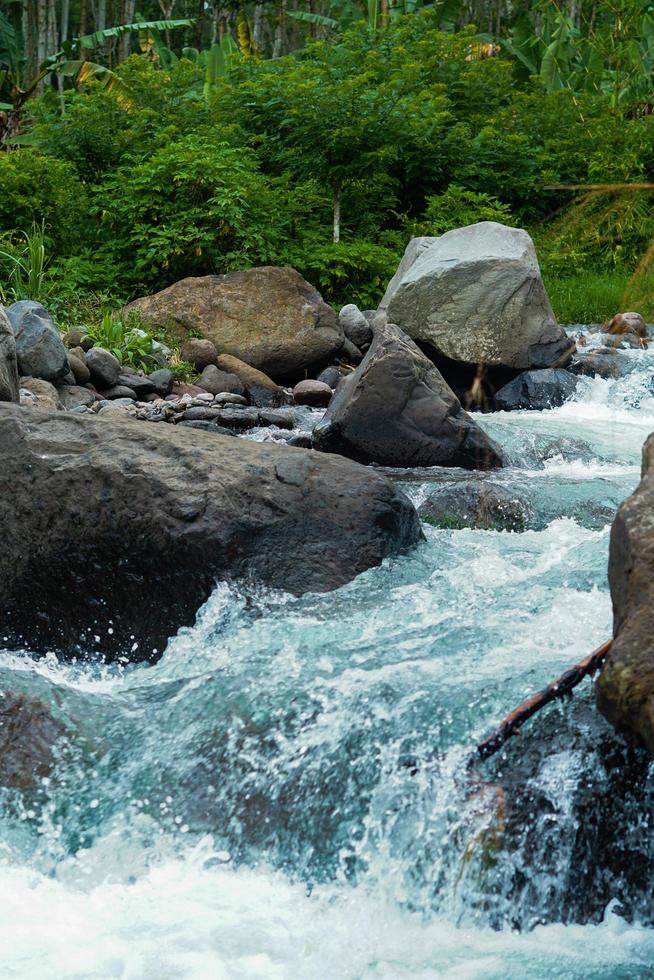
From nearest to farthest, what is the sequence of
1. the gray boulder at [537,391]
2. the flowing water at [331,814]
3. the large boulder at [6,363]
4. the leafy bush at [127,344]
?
the flowing water at [331,814] → the large boulder at [6,363] → the gray boulder at [537,391] → the leafy bush at [127,344]

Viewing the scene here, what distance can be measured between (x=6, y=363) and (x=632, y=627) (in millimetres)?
4868

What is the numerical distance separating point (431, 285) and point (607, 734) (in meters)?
8.44

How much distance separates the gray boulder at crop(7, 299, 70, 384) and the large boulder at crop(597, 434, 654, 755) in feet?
24.8

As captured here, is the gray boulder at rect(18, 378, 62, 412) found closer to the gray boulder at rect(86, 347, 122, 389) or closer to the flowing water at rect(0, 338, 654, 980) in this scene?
the gray boulder at rect(86, 347, 122, 389)

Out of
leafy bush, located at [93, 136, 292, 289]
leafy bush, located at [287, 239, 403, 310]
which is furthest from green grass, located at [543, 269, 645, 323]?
leafy bush, located at [93, 136, 292, 289]

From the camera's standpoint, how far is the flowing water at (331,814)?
3256mm

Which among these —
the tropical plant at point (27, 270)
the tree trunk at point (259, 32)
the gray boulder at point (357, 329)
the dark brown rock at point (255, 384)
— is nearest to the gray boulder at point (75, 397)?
the dark brown rock at point (255, 384)

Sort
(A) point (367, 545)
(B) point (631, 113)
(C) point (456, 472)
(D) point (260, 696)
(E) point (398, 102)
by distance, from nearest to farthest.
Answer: (D) point (260, 696)
(A) point (367, 545)
(C) point (456, 472)
(E) point (398, 102)
(B) point (631, 113)

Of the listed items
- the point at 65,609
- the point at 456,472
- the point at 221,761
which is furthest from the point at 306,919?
the point at 456,472

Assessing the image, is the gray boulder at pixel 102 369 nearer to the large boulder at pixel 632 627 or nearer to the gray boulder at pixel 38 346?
the gray boulder at pixel 38 346

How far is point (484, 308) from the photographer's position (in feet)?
37.0

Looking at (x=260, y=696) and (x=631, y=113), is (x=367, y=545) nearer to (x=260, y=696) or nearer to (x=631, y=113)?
(x=260, y=696)

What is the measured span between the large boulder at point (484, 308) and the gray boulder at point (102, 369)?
297 cm

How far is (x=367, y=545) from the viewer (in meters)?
5.38
